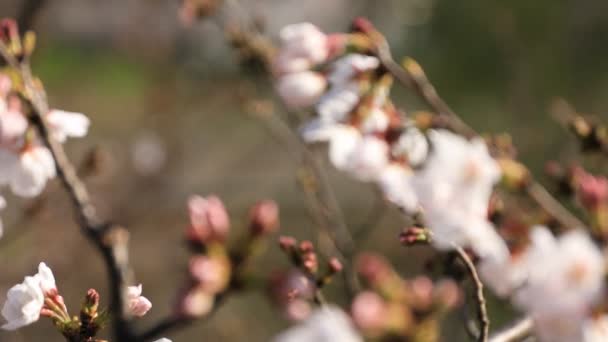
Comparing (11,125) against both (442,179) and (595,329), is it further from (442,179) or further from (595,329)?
(595,329)

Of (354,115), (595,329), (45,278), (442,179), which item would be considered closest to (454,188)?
(442,179)

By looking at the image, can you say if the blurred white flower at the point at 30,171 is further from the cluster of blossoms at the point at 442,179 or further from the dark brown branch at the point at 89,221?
the cluster of blossoms at the point at 442,179

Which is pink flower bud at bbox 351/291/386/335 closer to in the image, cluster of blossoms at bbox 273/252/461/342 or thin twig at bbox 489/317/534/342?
cluster of blossoms at bbox 273/252/461/342

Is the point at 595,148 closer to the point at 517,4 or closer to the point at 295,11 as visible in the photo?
the point at 517,4

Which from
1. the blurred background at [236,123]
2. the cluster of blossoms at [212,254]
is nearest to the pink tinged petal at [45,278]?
the cluster of blossoms at [212,254]

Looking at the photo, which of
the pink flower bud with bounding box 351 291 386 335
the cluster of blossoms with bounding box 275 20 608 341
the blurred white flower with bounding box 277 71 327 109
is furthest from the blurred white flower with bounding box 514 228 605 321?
the blurred white flower with bounding box 277 71 327 109

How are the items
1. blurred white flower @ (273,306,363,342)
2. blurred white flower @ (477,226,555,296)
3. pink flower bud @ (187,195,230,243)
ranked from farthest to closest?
blurred white flower @ (477,226,555,296)
pink flower bud @ (187,195,230,243)
blurred white flower @ (273,306,363,342)
